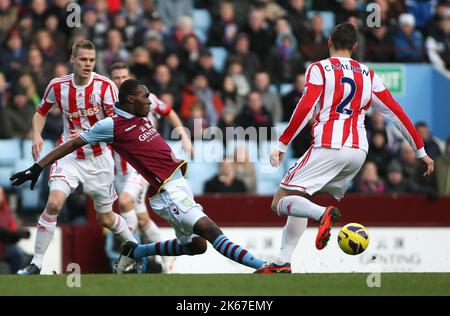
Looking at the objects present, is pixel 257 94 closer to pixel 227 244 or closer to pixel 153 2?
pixel 153 2

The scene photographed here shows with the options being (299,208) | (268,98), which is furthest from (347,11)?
(299,208)

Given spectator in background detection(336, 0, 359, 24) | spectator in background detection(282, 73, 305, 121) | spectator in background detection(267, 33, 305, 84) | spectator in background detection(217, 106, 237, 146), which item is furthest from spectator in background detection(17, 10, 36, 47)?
spectator in background detection(336, 0, 359, 24)

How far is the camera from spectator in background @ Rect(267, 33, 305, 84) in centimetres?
1797

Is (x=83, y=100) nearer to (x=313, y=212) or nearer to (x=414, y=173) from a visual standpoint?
(x=313, y=212)

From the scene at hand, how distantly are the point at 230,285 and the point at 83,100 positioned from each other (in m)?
3.15

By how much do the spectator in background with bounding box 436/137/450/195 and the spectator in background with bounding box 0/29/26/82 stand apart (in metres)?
6.50

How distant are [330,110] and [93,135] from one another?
2123 mm

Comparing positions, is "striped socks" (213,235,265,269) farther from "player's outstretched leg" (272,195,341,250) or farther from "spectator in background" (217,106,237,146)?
"spectator in background" (217,106,237,146)

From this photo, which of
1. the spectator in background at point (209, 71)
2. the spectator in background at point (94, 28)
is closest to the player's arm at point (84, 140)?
the spectator in background at point (209, 71)

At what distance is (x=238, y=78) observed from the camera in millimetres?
17562

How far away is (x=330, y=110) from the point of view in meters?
9.81

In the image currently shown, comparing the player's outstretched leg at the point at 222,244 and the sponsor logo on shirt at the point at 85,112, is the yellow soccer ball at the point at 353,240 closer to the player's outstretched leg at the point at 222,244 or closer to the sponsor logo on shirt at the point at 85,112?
the player's outstretched leg at the point at 222,244

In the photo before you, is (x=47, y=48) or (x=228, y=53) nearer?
(x=47, y=48)
